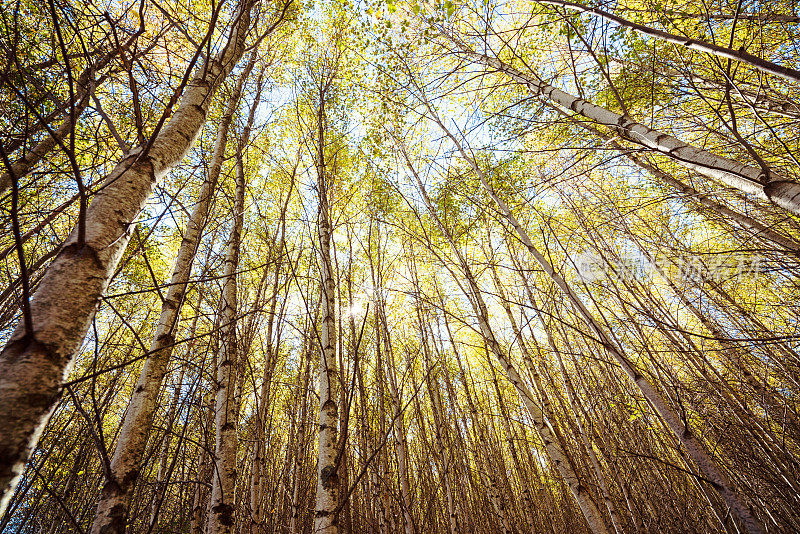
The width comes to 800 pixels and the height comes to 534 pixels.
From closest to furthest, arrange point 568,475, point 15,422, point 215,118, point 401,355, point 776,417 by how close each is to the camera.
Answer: point 15,422 < point 568,475 < point 776,417 < point 215,118 < point 401,355

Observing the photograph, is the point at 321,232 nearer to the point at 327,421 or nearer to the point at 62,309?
the point at 327,421

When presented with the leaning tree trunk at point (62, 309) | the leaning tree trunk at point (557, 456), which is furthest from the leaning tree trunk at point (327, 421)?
the leaning tree trunk at point (557, 456)

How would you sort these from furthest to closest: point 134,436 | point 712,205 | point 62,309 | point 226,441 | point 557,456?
point 712,205 < point 557,456 < point 226,441 < point 134,436 < point 62,309

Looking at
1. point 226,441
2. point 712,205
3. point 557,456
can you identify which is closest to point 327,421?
point 226,441

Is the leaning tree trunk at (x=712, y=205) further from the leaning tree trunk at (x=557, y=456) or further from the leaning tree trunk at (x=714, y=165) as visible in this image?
the leaning tree trunk at (x=557, y=456)

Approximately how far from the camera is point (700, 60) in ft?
18.6

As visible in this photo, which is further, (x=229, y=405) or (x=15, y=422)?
(x=229, y=405)

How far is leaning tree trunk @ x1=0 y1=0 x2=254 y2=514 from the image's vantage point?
0.62 metres

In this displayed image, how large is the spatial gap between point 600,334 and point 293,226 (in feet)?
20.2

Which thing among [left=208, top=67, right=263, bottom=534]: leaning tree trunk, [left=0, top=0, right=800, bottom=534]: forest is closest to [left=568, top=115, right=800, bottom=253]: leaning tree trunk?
[left=0, top=0, right=800, bottom=534]: forest

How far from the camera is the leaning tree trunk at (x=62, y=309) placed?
62cm

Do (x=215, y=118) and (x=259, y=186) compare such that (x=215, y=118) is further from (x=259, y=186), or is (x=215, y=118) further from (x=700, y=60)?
(x=700, y=60)

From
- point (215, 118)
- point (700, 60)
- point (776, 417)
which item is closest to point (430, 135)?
point (215, 118)

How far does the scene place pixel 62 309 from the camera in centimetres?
78
